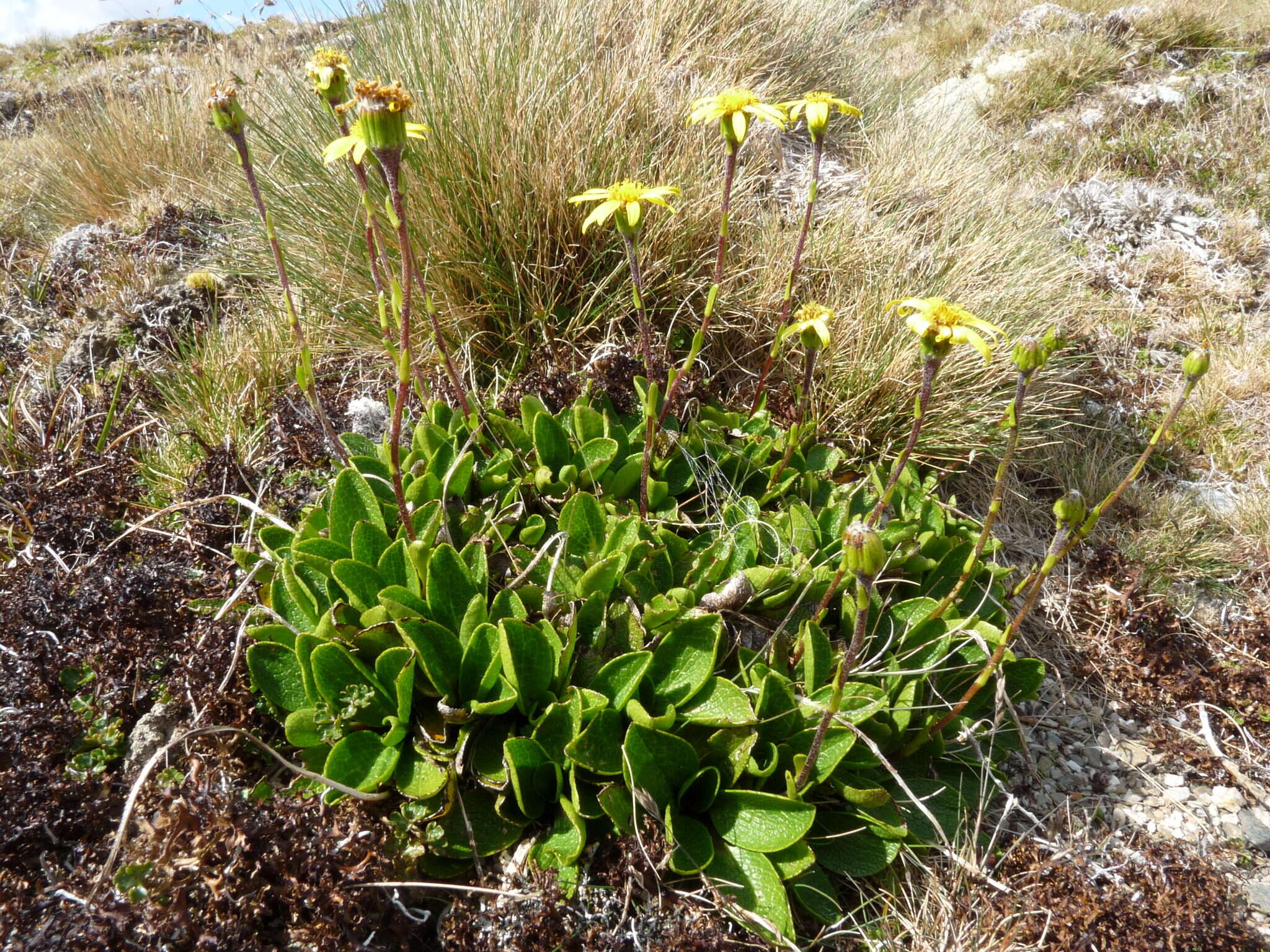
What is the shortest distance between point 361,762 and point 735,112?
1.81 metres

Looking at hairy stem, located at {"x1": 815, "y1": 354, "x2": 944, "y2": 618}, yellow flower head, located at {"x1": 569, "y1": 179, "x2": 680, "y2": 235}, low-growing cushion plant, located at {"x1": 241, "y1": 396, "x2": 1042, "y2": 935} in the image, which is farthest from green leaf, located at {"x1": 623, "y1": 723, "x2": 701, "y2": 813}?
yellow flower head, located at {"x1": 569, "y1": 179, "x2": 680, "y2": 235}

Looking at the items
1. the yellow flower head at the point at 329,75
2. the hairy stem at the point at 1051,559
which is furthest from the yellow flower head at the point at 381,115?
the hairy stem at the point at 1051,559

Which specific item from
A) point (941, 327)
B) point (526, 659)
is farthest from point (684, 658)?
point (941, 327)

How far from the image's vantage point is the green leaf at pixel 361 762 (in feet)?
5.57

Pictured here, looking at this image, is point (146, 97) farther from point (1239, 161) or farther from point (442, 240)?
point (1239, 161)

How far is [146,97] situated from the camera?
604 cm

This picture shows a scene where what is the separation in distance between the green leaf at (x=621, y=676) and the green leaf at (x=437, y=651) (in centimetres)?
35

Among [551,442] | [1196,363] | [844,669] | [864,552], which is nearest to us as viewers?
[864,552]

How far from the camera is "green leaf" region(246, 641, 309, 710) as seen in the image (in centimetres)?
184

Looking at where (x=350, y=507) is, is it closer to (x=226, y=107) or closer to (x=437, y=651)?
(x=437, y=651)

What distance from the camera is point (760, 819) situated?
1731 mm

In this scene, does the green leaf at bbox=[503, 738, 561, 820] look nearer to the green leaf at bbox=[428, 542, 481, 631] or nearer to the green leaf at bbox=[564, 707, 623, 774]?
the green leaf at bbox=[564, 707, 623, 774]

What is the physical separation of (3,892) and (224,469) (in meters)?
1.32

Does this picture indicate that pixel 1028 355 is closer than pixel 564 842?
Yes
